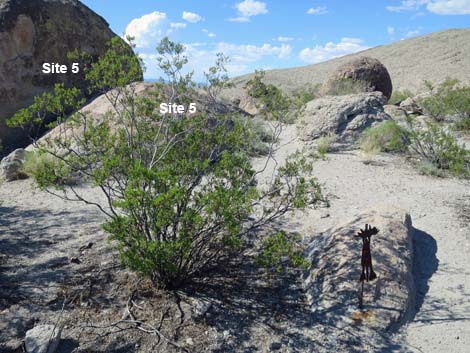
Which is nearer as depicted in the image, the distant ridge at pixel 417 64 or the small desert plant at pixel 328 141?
the small desert plant at pixel 328 141

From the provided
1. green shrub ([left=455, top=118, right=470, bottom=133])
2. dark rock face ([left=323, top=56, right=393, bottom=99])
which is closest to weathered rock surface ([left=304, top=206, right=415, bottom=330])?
green shrub ([left=455, top=118, right=470, bottom=133])

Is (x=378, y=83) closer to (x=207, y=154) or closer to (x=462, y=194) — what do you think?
(x=462, y=194)

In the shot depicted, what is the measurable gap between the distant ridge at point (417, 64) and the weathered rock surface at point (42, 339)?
26.0 meters

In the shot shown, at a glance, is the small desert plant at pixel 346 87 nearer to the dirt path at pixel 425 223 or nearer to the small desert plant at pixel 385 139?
the small desert plant at pixel 385 139

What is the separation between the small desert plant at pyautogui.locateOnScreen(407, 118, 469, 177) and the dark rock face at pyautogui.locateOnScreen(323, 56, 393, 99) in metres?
6.34

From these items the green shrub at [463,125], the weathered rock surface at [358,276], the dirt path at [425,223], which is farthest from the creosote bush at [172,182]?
the green shrub at [463,125]

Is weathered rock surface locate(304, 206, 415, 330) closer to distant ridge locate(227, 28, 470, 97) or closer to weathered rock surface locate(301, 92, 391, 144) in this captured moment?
weathered rock surface locate(301, 92, 391, 144)

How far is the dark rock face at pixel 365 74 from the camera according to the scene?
15.8 meters

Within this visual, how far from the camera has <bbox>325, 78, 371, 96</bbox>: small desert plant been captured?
1498cm

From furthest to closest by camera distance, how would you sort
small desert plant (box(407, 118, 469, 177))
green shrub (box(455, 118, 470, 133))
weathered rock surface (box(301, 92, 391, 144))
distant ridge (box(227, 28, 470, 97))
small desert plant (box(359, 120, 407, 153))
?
distant ridge (box(227, 28, 470, 97)), green shrub (box(455, 118, 470, 133)), weathered rock surface (box(301, 92, 391, 144)), small desert plant (box(359, 120, 407, 153)), small desert plant (box(407, 118, 469, 177))

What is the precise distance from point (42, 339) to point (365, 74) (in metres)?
14.7

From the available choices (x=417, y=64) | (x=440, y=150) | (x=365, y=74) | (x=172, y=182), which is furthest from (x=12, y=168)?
(x=417, y=64)

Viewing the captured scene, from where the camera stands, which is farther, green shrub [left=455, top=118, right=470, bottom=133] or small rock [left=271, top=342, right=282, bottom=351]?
green shrub [left=455, top=118, right=470, bottom=133]

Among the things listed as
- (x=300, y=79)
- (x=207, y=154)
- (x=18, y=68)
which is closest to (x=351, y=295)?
(x=207, y=154)
